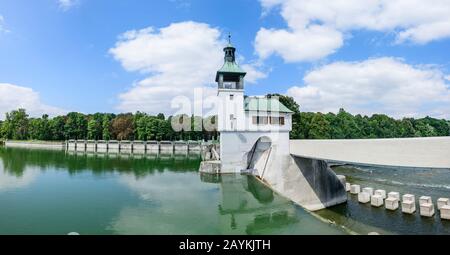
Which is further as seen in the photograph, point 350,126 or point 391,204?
point 350,126

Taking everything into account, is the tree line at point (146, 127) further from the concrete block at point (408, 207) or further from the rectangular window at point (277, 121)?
the concrete block at point (408, 207)

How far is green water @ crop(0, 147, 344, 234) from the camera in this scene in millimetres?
11266

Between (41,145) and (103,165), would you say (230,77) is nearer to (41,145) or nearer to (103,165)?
(103,165)

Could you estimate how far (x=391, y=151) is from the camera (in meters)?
13.4

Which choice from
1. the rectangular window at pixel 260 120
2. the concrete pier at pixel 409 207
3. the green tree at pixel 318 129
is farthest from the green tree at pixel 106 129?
the concrete pier at pixel 409 207

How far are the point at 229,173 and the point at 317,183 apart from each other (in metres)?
7.45

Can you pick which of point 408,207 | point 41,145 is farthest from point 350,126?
point 41,145

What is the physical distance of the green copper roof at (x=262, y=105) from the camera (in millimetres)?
24922

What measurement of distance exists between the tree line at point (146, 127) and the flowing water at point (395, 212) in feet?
58.3

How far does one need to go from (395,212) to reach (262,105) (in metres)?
12.6

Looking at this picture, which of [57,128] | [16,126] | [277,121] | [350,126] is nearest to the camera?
[277,121]

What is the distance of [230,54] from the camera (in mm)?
26953

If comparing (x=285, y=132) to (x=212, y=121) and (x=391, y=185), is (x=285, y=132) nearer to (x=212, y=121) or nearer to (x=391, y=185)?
(x=391, y=185)
